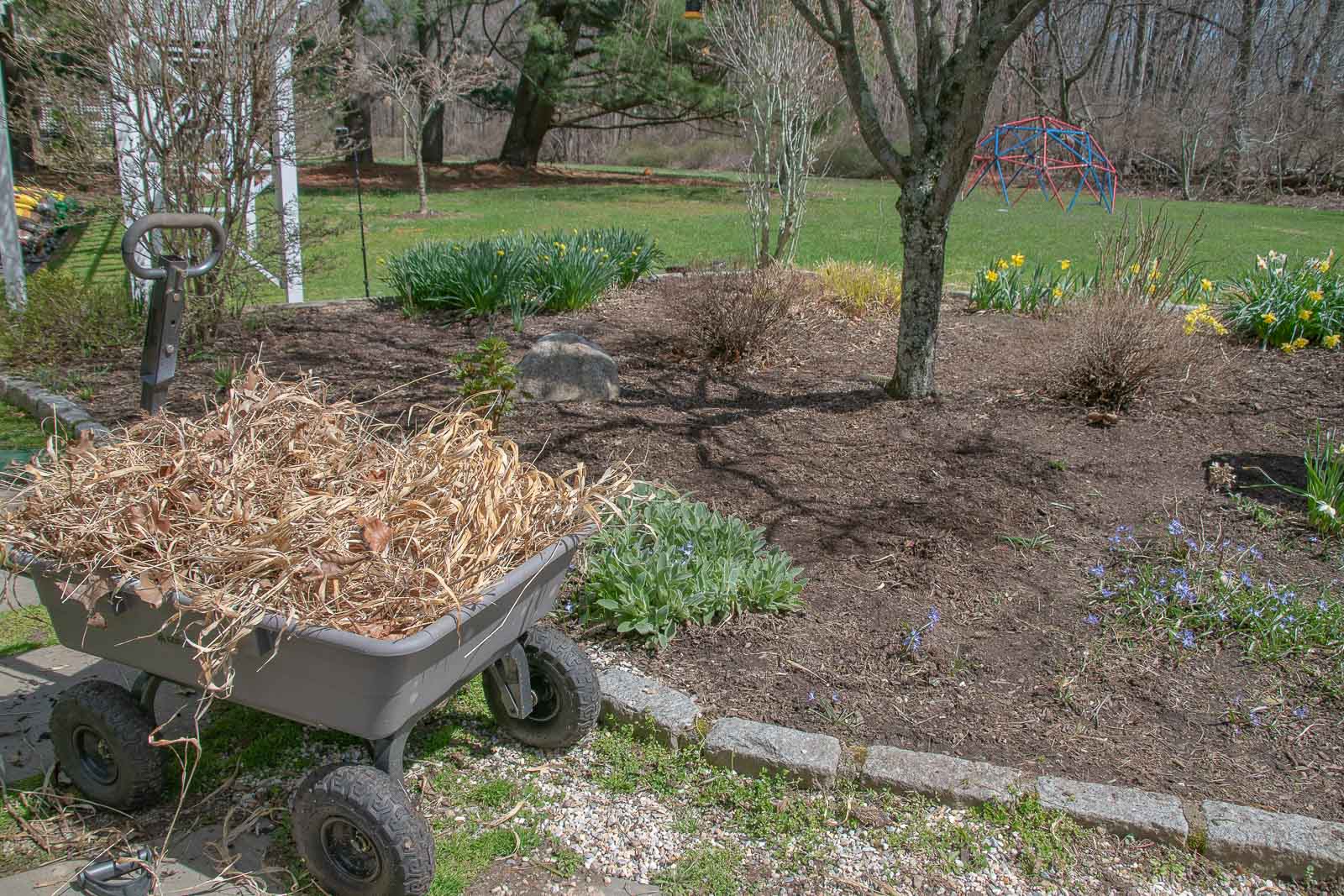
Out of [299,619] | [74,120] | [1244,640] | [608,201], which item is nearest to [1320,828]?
[1244,640]

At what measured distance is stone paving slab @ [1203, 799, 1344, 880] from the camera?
7.43ft

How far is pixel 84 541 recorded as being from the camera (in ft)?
6.98

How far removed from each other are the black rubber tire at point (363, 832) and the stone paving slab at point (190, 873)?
0.19 metres

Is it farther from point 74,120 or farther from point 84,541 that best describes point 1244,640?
point 74,120

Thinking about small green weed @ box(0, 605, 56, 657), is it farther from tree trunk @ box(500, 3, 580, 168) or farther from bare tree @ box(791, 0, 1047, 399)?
tree trunk @ box(500, 3, 580, 168)

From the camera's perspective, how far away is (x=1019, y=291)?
7402mm

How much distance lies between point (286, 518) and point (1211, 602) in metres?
2.86

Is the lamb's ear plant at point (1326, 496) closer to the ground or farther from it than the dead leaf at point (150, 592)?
closer to the ground

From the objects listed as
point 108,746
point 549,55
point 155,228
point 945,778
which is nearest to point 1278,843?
point 945,778

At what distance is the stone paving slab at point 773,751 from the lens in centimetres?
255

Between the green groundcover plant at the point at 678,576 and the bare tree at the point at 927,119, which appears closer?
the green groundcover plant at the point at 678,576

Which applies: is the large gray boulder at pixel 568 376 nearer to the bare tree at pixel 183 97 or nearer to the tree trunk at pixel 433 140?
the bare tree at pixel 183 97

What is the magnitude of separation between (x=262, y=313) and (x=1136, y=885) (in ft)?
22.2

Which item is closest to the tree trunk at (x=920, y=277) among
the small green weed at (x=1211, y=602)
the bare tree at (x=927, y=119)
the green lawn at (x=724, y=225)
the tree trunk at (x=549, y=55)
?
the bare tree at (x=927, y=119)
